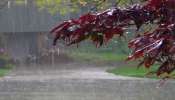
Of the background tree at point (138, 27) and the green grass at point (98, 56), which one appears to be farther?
the green grass at point (98, 56)

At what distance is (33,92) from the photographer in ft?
51.3

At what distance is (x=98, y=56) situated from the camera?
3434 centimetres

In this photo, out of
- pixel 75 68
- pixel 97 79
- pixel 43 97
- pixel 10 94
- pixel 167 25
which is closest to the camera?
pixel 167 25

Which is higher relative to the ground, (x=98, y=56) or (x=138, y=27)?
(x=138, y=27)

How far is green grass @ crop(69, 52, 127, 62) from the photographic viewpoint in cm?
3306

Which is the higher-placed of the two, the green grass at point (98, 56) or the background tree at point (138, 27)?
the background tree at point (138, 27)

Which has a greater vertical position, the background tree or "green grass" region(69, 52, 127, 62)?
the background tree

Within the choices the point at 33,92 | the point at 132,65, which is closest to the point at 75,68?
the point at 132,65

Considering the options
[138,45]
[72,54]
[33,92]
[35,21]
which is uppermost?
[138,45]

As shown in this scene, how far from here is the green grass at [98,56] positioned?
3306 cm

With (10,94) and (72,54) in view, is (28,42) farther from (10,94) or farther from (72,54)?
(10,94)

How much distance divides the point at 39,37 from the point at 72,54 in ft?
7.37

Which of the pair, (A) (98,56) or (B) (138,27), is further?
(A) (98,56)

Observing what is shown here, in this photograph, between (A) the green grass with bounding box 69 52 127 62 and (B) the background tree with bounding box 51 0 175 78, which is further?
(A) the green grass with bounding box 69 52 127 62
